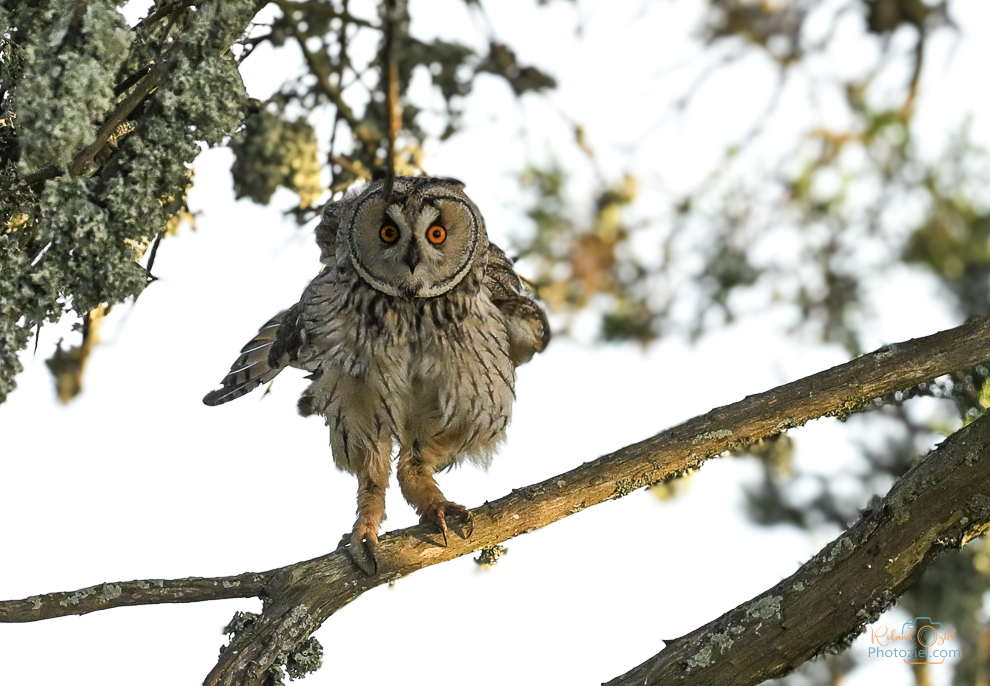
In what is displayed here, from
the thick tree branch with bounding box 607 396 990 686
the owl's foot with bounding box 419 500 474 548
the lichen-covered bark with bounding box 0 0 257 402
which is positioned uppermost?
the lichen-covered bark with bounding box 0 0 257 402

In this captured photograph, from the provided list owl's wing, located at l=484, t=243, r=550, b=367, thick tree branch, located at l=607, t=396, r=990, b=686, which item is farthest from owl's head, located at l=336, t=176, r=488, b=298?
thick tree branch, located at l=607, t=396, r=990, b=686

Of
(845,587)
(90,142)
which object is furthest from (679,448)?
(90,142)

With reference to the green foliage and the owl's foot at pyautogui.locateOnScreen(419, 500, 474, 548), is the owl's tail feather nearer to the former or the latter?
the green foliage

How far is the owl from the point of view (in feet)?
9.31

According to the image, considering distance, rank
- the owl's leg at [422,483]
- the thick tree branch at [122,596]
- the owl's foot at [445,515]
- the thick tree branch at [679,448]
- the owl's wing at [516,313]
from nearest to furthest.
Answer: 1. the thick tree branch at [122,596]
2. the thick tree branch at [679,448]
3. the owl's foot at [445,515]
4. the owl's leg at [422,483]
5. the owl's wing at [516,313]

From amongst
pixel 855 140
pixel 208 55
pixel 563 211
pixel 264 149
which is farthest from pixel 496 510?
pixel 855 140

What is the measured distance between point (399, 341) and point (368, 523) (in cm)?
49

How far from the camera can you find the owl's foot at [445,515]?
7.85ft

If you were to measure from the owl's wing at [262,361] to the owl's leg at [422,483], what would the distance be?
1.45 ft

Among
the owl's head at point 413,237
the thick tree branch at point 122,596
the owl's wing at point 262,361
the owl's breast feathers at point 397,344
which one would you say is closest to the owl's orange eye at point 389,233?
the owl's head at point 413,237

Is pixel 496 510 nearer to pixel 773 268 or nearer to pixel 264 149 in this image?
pixel 264 149

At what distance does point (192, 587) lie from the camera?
1951mm

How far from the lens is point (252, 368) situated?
3.10 m

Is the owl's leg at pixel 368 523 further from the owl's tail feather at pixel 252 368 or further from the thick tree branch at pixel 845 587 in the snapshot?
the thick tree branch at pixel 845 587
